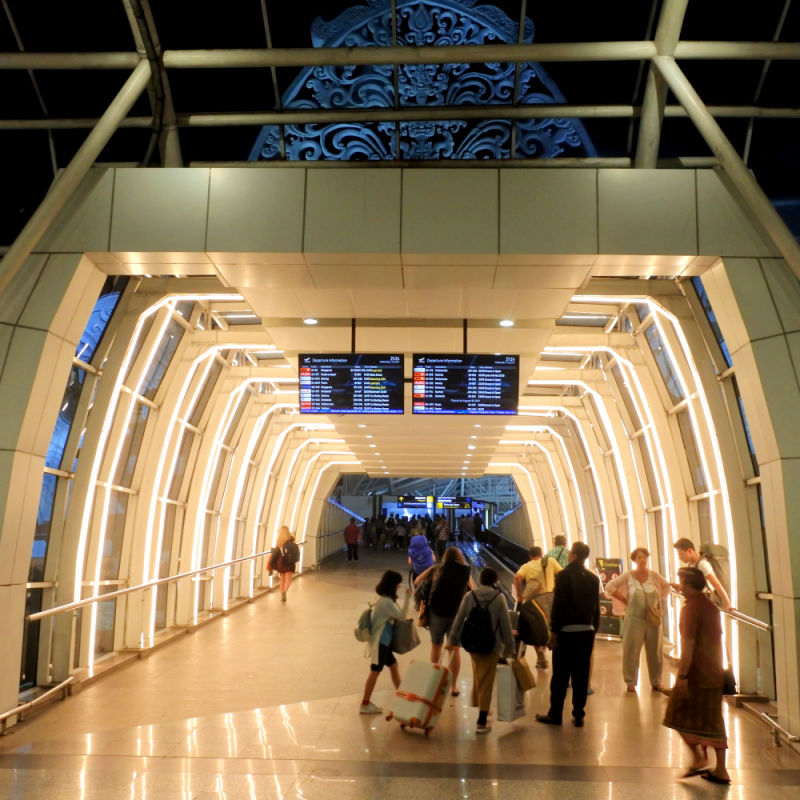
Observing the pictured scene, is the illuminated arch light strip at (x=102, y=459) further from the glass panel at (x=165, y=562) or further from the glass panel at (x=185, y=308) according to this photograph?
the glass panel at (x=165, y=562)

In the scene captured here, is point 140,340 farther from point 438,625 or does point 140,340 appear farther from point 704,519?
point 704,519

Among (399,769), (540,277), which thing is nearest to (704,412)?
(540,277)

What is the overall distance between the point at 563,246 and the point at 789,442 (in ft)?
7.84

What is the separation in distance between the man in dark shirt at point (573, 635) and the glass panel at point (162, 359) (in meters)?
6.45

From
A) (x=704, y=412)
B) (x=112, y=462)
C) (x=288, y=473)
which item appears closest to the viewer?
(x=704, y=412)

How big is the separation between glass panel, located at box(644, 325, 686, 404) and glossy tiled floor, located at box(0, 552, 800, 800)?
3.77 m

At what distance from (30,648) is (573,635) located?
5.62m

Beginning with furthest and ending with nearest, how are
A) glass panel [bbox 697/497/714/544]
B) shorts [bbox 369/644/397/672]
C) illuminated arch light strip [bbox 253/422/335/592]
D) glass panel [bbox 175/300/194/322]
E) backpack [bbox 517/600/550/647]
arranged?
illuminated arch light strip [bbox 253/422/335/592], glass panel [bbox 175/300/194/322], glass panel [bbox 697/497/714/544], backpack [bbox 517/600/550/647], shorts [bbox 369/644/397/672]

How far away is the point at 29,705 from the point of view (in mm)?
7988

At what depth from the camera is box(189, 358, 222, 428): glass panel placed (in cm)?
1491

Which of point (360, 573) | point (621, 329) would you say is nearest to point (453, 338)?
point (621, 329)

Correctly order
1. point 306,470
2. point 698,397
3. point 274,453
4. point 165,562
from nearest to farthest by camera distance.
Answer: point 698,397, point 165,562, point 274,453, point 306,470

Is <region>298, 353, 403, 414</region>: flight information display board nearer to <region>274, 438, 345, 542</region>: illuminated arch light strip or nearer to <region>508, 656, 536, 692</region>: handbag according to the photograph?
<region>508, 656, 536, 692</region>: handbag

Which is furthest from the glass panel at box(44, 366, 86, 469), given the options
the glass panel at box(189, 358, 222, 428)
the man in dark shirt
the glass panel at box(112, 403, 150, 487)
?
the man in dark shirt
